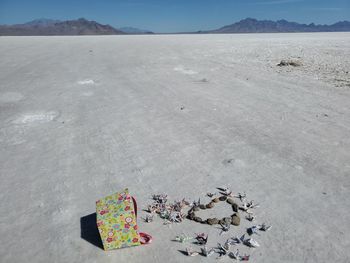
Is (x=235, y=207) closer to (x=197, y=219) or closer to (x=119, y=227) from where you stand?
(x=197, y=219)

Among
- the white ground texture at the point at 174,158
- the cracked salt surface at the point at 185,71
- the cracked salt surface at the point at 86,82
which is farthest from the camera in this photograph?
the cracked salt surface at the point at 185,71

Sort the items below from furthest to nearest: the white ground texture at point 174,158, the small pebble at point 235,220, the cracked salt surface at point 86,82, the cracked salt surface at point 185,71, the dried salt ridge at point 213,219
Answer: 1. the cracked salt surface at point 185,71
2. the cracked salt surface at point 86,82
3. the small pebble at point 235,220
4. the white ground texture at point 174,158
5. the dried salt ridge at point 213,219

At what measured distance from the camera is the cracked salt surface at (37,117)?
7.89 meters

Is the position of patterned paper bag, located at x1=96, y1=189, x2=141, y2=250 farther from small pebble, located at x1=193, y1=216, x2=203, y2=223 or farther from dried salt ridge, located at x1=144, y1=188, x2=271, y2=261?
small pebble, located at x1=193, y1=216, x2=203, y2=223

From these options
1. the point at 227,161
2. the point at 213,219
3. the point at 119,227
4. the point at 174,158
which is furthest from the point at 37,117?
the point at 213,219

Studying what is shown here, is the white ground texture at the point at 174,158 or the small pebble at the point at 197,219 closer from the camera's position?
the white ground texture at the point at 174,158

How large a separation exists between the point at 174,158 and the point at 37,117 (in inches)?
161

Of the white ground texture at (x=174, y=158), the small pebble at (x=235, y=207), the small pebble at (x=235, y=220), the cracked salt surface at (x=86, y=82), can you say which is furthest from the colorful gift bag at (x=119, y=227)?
the cracked salt surface at (x=86, y=82)

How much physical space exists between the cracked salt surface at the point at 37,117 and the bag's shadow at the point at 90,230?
4298 millimetres

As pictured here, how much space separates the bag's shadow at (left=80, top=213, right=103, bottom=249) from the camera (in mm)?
3902

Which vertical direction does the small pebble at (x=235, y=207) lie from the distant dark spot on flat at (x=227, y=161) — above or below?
below

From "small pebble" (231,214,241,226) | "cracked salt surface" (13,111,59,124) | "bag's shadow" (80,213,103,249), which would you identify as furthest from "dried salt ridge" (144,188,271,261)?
"cracked salt surface" (13,111,59,124)

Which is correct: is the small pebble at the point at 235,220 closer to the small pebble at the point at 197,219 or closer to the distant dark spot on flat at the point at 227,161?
the small pebble at the point at 197,219

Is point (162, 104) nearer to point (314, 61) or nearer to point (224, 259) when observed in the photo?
point (224, 259)
